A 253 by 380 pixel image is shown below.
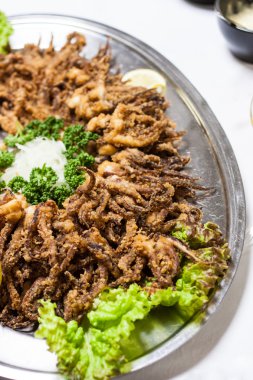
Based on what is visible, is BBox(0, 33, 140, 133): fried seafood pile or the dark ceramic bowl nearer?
BBox(0, 33, 140, 133): fried seafood pile

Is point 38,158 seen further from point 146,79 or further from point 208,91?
point 208,91

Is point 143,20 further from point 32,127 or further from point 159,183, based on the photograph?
point 159,183

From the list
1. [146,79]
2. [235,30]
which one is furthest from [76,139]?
[235,30]

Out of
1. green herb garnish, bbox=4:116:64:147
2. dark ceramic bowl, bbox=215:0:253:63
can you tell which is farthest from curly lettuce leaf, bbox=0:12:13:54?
dark ceramic bowl, bbox=215:0:253:63

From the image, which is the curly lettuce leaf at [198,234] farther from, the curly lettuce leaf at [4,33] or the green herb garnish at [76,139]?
the curly lettuce leaf at [4,33]

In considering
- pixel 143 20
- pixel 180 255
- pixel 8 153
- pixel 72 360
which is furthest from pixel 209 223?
pixel 143 20

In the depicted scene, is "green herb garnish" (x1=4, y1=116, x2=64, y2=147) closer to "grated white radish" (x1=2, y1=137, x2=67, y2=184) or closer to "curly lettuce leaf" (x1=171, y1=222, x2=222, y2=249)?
"grated white radish" (x1=2, y1=137, x2=67, y2=184)
